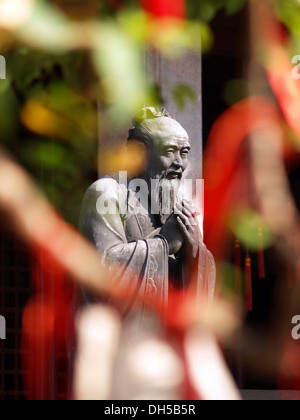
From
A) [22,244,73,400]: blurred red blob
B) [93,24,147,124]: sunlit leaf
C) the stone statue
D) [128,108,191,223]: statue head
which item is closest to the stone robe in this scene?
the stone statue

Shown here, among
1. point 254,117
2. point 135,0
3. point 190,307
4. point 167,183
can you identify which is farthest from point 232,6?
point 254,117

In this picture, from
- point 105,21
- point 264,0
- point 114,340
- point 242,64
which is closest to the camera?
point 105,21

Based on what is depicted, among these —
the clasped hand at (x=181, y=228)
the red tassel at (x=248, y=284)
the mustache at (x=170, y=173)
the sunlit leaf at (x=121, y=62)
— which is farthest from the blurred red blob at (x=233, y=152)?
the sunlit leaf at (x=121, y=62)

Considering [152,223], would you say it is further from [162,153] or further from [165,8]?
[165,8]

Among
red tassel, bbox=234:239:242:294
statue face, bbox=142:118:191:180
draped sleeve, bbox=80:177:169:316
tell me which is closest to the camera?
draped sleeve, bbox=80:177:169:316

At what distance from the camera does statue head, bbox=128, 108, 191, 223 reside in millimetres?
5699

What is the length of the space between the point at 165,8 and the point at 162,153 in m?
0.79

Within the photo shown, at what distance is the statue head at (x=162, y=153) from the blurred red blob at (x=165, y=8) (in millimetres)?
581

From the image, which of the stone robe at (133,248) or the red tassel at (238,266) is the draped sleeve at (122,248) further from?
the red tassel at (238,266)

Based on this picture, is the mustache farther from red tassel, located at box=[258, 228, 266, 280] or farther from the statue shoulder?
red tassel, located at box=[258, 228, 266, 280]

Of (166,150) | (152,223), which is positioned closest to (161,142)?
(166,150)

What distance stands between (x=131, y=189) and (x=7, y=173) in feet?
2.74

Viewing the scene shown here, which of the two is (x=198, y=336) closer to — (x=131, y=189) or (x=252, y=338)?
(x=131, y=189)

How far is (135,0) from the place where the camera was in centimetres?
503
